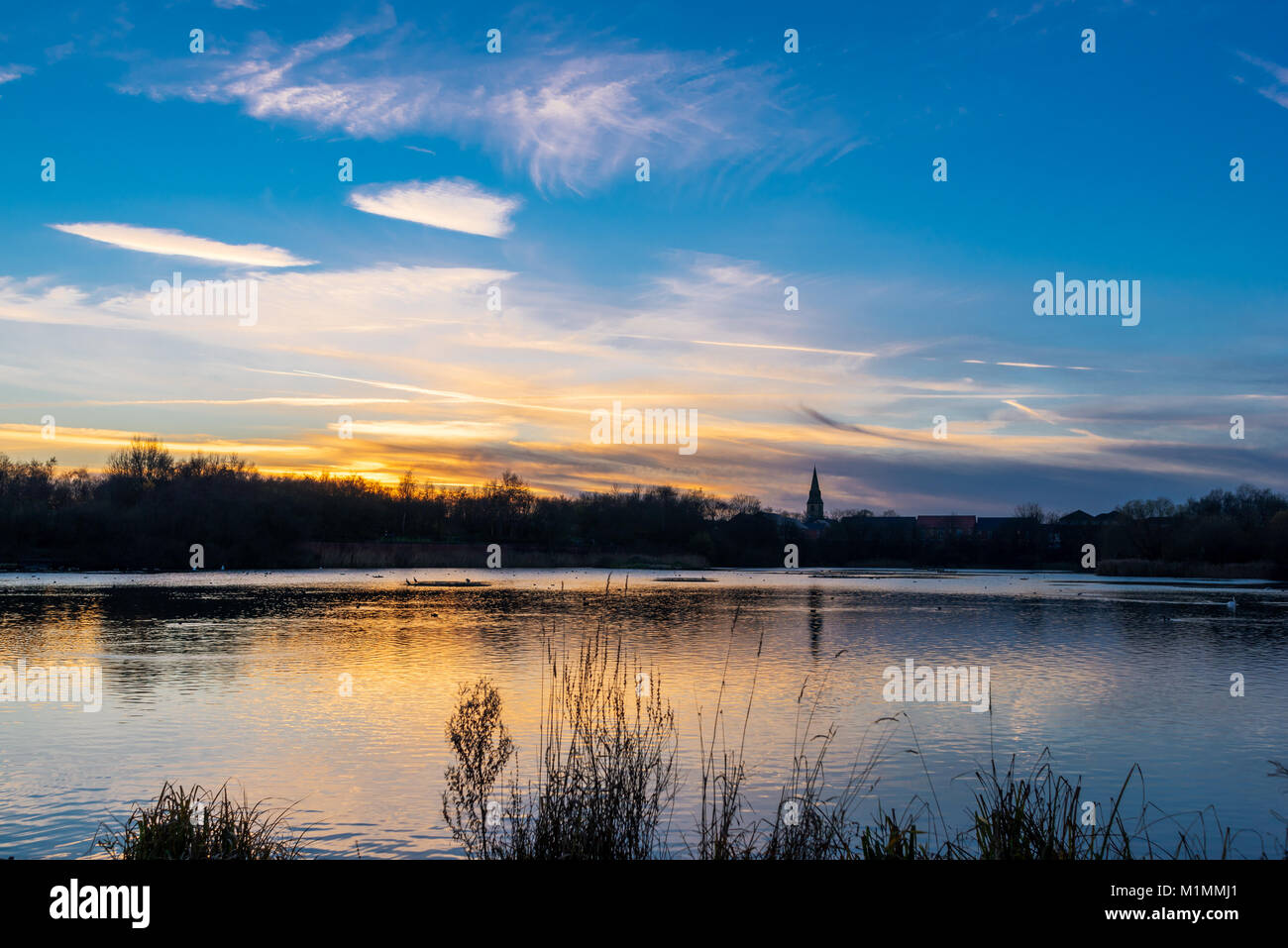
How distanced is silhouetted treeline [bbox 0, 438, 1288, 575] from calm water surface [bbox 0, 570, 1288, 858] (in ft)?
139

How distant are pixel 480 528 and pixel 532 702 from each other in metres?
95.7

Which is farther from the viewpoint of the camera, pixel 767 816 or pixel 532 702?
pixel 532 702

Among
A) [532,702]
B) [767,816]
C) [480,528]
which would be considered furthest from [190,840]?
[480,528]

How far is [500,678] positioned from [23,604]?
25076mm

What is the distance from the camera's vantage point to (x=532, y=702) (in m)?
14.2

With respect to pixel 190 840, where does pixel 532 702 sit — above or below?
below

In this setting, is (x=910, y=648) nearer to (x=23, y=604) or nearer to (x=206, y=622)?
(x=206, y=622)

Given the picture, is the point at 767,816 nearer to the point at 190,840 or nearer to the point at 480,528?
the point at 190,840

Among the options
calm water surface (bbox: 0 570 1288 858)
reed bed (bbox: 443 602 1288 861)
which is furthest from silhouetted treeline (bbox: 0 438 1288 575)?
reed bed (bbox: 443 602 1288 861)

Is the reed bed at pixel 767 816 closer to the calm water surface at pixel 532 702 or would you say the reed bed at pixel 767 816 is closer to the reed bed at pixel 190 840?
the calm water surface at pixel 532 702

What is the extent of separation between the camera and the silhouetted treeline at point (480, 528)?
70312mm

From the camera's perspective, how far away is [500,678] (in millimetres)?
16531

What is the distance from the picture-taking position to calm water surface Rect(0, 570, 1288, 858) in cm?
936
